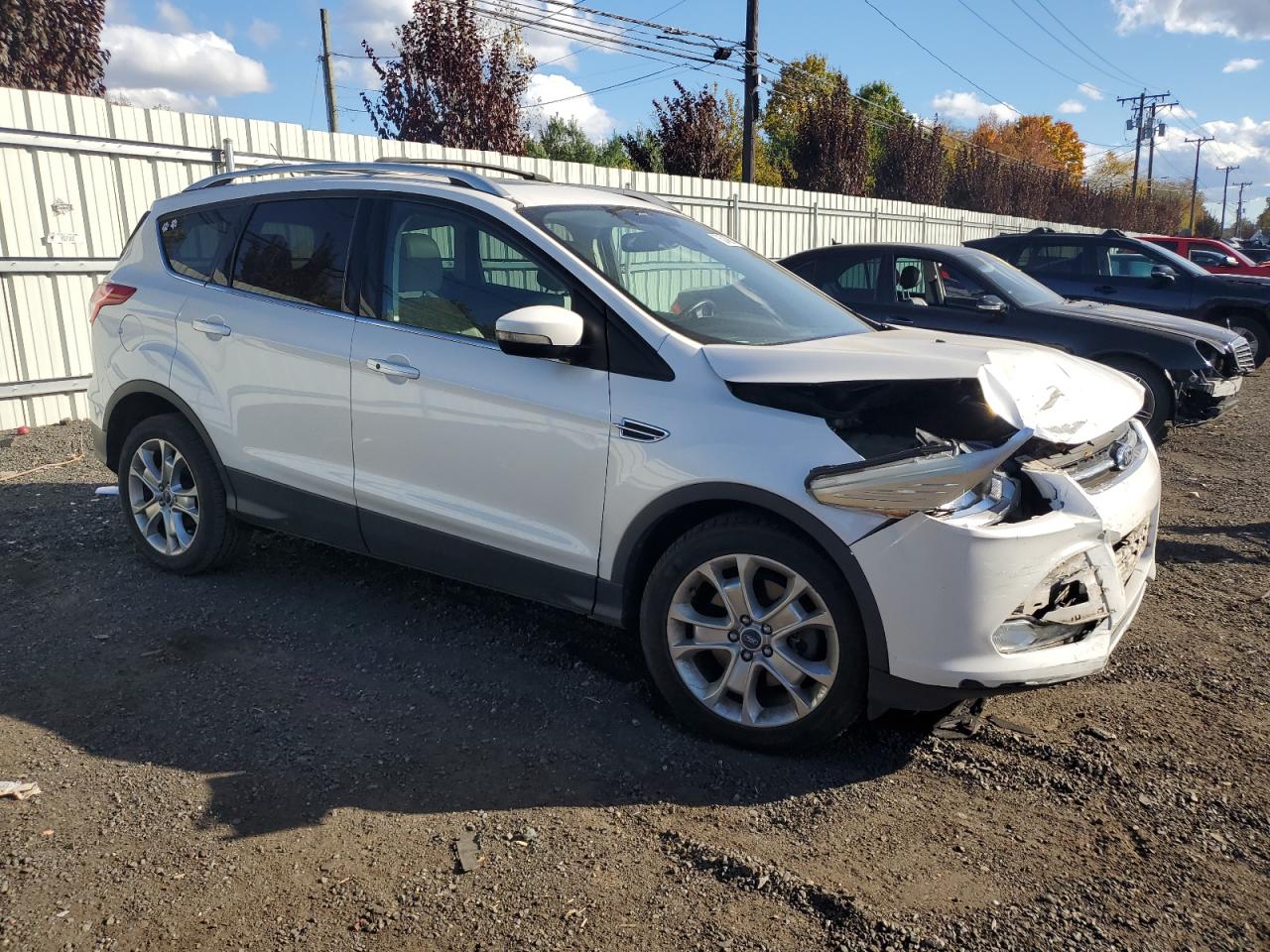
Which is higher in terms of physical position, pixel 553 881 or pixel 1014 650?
pixel 1014 650

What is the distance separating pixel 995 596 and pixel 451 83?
19.2 meters

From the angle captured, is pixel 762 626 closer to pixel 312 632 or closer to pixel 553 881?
pixel 553 881

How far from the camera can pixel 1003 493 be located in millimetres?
3031

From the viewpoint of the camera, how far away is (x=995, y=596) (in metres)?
2.92

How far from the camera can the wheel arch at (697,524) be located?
9.90ft

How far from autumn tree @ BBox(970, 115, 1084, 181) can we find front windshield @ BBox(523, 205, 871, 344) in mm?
77723

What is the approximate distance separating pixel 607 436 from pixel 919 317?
229 inches

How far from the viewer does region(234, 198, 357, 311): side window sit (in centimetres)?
422

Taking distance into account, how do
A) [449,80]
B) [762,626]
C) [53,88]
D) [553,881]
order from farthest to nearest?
[449,80] → [53,88] → [762,626] → [553,881]

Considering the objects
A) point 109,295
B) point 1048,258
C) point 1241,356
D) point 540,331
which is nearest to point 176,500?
point 109,295

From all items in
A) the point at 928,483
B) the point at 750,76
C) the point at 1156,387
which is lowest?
the point at 1156,387

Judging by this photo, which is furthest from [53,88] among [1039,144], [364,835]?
[1039,144]

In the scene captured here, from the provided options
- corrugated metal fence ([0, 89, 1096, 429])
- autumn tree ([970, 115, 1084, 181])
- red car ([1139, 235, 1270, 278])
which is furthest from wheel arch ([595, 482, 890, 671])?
autumn tree ([970, 115, 1084, 181])

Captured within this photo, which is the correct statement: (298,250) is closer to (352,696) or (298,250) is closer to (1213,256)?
(352,696)
